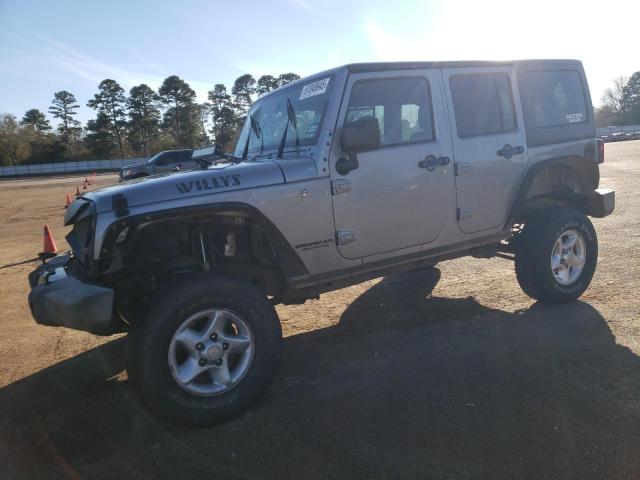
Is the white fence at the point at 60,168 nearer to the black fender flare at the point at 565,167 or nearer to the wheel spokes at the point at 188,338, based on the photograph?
the black fender flare at the point at 565,167

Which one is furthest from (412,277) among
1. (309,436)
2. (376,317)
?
(309,436)

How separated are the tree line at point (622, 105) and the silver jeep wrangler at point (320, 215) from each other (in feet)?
255

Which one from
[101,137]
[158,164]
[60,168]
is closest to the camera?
[158,164]

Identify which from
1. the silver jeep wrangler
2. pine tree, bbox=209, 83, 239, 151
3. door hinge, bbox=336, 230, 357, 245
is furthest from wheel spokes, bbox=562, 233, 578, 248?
pine tree, bbox=209, 83, 239, 151

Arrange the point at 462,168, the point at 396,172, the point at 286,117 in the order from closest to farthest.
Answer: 1. the point at 396,172
2. the point at 286,117
3. the point at 462,168

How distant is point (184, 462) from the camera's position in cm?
270

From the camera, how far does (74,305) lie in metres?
2.85

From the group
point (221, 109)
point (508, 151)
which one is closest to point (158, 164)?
point (508, 151)

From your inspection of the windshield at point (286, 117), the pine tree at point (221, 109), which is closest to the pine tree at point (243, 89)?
the pine tree at point (221, 109)

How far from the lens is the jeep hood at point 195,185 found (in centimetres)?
300

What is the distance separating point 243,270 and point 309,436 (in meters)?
1.29

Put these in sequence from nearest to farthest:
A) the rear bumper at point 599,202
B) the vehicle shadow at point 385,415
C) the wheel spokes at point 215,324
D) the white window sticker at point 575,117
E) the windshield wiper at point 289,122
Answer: the vehicle shadow at point 385,415 → the wheel spokes at point 215,324 → the windshield wiper at point 289,122 → the white window sticker at point 575,117 → the rear bumper at point 599,202

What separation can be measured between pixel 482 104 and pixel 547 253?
1.55 m

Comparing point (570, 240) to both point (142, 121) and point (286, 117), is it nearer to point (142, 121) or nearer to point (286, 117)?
point (286, 117)
